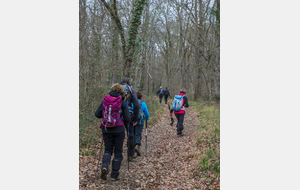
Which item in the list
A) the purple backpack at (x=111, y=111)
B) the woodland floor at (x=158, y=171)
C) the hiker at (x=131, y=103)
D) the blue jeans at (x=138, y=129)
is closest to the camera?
the purple backpack at (x=111, y=111)

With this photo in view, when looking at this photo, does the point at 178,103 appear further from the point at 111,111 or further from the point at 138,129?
the point at 111,111

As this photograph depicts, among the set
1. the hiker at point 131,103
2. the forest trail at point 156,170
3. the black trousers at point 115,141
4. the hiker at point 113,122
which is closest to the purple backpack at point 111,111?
the hiker at point 113,122

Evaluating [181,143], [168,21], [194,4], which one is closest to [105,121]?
[181,143]

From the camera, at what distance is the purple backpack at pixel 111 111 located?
429 cm

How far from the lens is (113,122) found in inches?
168

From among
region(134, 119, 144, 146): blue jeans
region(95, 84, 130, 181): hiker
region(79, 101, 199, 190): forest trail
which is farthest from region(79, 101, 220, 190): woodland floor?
region(134, 119, 144, 146): blue jeans

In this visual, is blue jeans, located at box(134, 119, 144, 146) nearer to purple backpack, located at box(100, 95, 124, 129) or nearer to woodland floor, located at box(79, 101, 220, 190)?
woodland floor, located at box(79, 101, 220, 190)

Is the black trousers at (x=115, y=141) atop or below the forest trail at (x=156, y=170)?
atop

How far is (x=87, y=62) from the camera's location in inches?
365

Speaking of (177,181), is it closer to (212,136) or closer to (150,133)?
(212,136)

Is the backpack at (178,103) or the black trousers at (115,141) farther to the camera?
the backpack at (178,103)

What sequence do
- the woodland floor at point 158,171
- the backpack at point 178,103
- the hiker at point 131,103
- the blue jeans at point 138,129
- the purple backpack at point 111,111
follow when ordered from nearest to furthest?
the purple backpack at point 111,111, the woodland floor at point 158,171, the hiker at point 131,103, the blue jeans at point 138,129, the backpack at point 178,103

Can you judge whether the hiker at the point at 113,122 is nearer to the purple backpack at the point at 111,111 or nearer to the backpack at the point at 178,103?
the purple backpack at the point at 111,111

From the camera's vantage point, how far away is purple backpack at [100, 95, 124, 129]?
4.29 m
